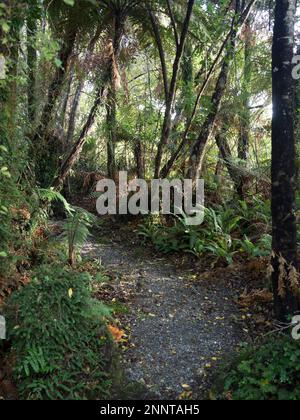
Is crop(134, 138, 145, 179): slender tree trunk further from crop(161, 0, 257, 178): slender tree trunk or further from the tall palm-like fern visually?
the tall palm-like fern

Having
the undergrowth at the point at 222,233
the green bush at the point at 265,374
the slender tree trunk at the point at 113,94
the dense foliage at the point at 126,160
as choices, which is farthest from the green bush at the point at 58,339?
the slender tree trunk at the point at 113,94

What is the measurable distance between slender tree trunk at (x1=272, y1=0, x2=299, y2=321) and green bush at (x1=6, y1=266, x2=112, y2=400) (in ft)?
6.26

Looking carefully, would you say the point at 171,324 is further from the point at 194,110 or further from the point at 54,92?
the point at 54,92

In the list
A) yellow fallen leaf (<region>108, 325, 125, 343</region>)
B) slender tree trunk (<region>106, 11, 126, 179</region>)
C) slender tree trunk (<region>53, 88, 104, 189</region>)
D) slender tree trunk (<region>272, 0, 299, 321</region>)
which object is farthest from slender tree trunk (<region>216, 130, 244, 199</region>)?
yellow fallen leaf (<region>108, 325, 125, 343</region>)

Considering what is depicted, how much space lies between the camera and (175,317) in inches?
192

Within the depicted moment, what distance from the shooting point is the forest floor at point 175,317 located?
389cm

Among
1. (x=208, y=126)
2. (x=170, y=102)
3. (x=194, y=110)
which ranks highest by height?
(x=170, y=102)

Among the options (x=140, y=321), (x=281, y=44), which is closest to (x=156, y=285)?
(x=140, y=321)

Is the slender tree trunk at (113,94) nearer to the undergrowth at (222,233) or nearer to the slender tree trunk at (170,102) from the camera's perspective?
the slender tree trunk at (170,102)

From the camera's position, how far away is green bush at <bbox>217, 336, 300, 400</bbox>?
11.0 feet

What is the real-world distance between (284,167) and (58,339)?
2.82 m

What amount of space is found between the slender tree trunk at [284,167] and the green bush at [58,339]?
6.26 feet

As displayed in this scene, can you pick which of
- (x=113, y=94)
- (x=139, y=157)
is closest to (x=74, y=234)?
(x=113, y=94)
